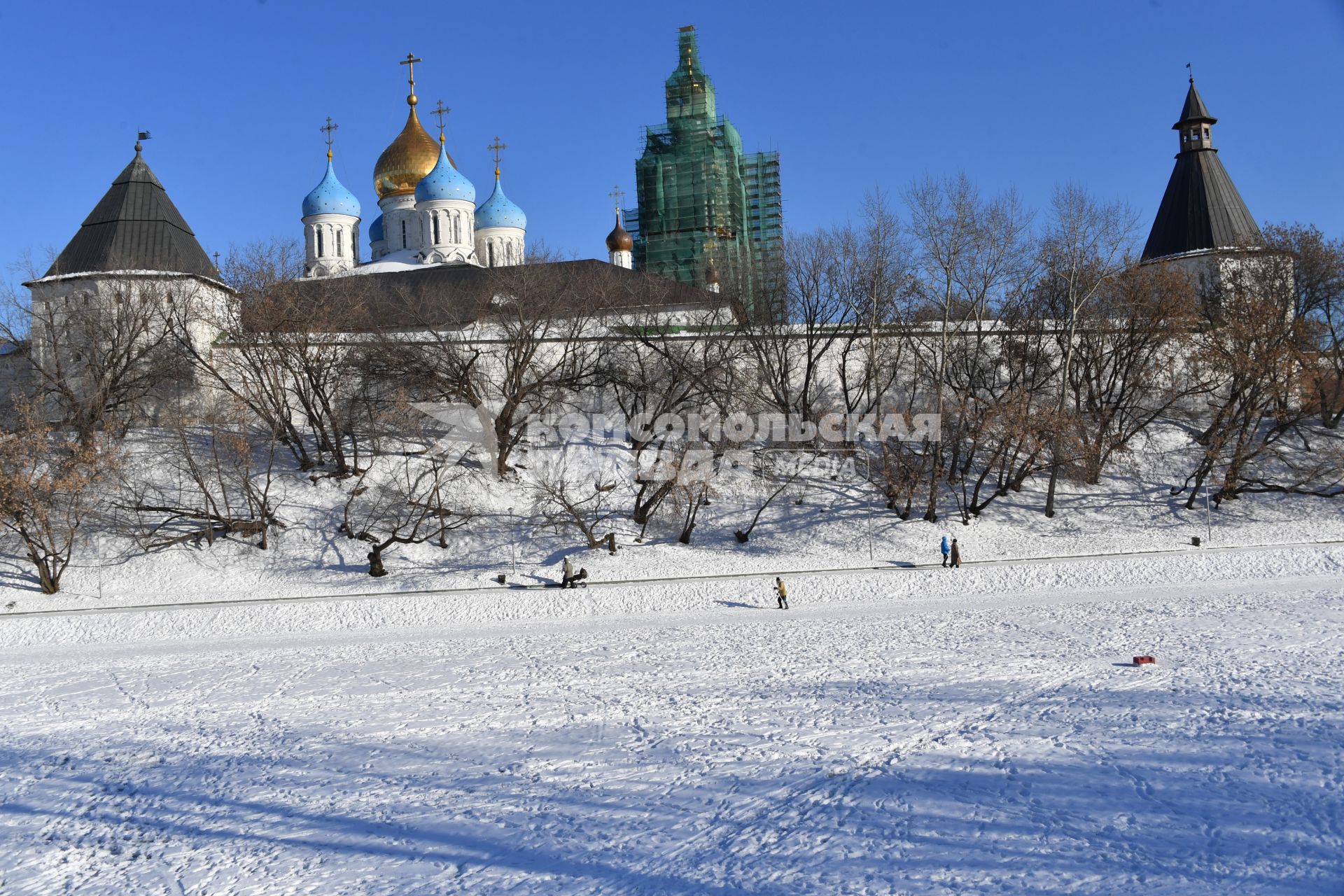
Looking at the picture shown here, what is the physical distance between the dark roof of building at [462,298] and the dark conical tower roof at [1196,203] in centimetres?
1537

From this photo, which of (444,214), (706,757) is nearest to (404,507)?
(706,757)

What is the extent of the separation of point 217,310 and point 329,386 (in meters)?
5.17

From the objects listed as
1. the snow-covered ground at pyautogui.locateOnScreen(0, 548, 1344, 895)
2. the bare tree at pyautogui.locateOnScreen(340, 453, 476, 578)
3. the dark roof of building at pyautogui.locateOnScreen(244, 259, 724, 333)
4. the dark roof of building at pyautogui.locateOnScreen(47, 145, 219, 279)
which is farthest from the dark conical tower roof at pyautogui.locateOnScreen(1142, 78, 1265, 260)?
the dark roof of building at pyautogui.locateOnScreen(47, 145, 219, 279)

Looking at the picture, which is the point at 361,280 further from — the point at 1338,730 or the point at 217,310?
the point at 1338,730

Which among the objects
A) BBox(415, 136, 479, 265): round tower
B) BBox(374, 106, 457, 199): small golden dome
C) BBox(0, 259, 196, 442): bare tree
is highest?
BBox(374, 106, 457, 199): small golden dome

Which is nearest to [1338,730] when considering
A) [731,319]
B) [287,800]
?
[287,800]

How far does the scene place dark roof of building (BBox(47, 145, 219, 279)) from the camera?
95.7 feet

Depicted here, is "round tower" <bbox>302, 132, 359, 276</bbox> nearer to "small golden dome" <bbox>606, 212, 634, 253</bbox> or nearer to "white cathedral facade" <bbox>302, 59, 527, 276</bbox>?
"white cathedral facade" <bbox>302, 59, 527, 276</bbox>

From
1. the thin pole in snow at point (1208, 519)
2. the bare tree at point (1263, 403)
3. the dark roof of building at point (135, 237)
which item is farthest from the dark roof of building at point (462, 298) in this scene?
the thin pole in snow at point (1208, 519)

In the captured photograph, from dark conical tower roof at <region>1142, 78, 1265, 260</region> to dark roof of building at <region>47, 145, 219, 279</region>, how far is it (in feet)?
97.2

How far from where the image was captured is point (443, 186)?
4434 cm

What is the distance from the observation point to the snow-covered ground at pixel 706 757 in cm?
752

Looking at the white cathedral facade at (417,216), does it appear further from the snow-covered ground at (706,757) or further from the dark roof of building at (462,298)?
the snow-covered ground at (706,757)

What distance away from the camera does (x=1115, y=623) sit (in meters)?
14.8
